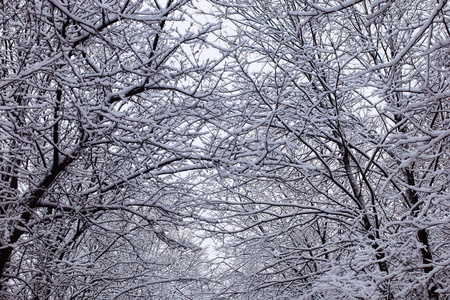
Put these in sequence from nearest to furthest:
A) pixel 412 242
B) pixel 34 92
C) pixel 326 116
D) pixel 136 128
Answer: pixel 412 242 < pixel 136 128 < pixel 326 116 < pixel 34 92

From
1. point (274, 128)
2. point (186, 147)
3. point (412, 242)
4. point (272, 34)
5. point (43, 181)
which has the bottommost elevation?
point (412, 242)

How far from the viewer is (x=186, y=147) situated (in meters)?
4.08

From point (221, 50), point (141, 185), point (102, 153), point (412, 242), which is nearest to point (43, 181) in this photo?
point (102, 153)

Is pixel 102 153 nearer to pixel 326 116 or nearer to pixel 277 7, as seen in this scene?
pixel 326 116

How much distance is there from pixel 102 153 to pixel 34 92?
185 cm

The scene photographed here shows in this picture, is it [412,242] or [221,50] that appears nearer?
[412,242]

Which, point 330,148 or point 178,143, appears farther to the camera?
point 330,148

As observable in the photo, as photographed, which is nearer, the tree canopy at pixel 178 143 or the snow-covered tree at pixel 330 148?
the tree canopy at pixel 178 143

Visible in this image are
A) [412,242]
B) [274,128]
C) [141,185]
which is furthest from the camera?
[274,128]

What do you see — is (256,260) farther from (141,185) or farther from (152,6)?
(152,6)

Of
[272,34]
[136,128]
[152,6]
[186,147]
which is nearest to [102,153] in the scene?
[136,128]

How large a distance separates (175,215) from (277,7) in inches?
150

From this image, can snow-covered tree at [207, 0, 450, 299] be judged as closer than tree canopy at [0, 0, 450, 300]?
No

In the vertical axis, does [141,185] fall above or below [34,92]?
below
